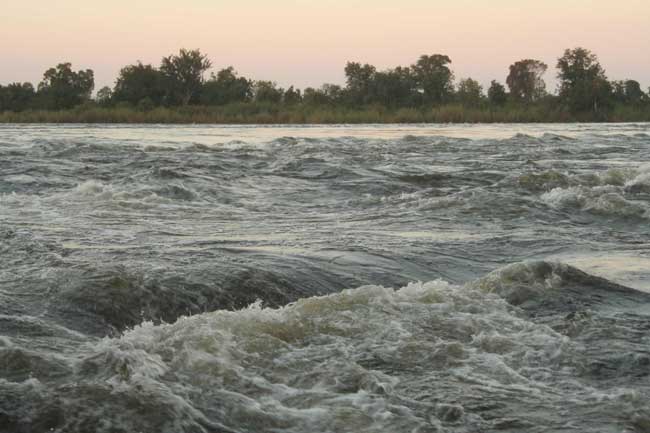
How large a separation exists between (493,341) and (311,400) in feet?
3.39

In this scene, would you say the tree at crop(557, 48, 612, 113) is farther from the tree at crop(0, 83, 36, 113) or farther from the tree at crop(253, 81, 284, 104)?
the tree at crop(0, 83, 36, 113)

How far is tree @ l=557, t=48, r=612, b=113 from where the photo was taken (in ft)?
190

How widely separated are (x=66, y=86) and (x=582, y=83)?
38.9 m

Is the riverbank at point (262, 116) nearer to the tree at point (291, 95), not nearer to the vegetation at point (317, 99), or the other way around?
the vegetation at point (317, 99)

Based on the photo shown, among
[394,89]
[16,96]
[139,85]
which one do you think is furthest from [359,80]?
[16,96]

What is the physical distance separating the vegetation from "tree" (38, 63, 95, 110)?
8 cm

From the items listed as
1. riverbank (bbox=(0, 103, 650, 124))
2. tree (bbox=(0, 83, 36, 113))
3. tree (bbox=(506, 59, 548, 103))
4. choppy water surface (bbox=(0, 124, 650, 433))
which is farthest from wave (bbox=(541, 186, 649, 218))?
tree (bbox=(506, 59, 548, 103))

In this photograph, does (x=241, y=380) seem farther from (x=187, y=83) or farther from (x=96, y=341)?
(x=187, y=83)

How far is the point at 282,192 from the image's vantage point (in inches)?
415

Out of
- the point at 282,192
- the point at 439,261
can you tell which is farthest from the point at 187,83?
the point at 439,261

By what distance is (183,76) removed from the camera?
225 feet

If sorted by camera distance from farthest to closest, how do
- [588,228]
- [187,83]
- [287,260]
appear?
[187,83] → [588,228] → [287,260]

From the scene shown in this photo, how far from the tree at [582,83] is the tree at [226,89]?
2459 centimetres

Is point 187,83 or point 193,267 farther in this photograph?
point 187,83
